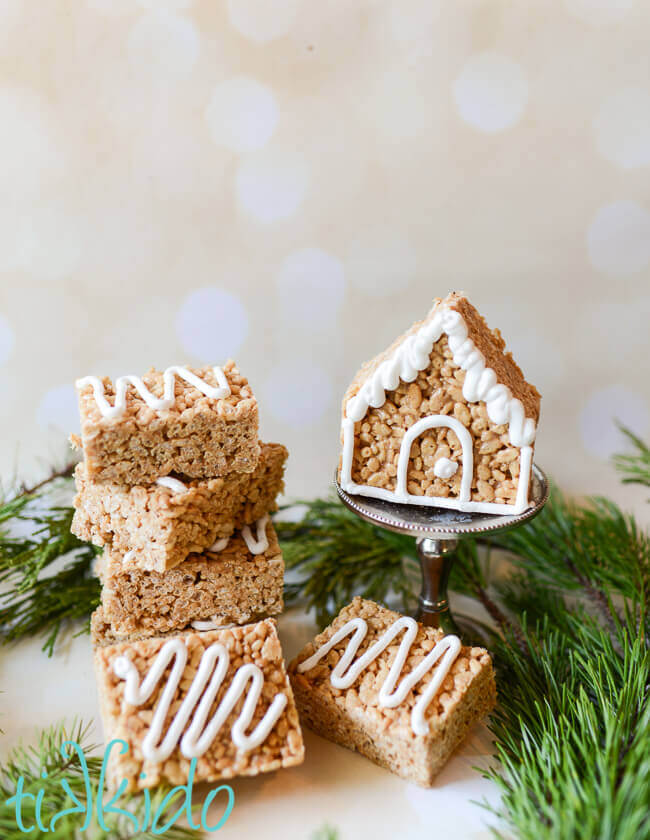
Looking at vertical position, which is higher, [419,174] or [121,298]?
[419,174]

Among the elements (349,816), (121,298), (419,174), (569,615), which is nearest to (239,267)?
(121,298)

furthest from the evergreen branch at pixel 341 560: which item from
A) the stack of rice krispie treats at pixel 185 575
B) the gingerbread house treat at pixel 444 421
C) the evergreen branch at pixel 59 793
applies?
the evergreen branch at pixel 59 793

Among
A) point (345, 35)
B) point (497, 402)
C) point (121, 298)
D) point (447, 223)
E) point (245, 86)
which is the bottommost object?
point (497, 402)

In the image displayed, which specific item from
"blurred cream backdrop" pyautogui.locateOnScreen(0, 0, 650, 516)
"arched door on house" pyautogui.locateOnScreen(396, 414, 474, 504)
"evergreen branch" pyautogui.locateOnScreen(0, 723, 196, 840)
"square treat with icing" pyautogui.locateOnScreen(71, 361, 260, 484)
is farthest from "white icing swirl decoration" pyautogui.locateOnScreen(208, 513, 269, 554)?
"blurred cream backdrop" pyautogui.locateOnScreen(0, 0, 650, 516)

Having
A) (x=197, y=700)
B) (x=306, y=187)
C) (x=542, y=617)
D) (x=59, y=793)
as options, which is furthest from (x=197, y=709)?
(x=306, y=187)

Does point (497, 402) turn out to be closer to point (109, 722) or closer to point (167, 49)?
point (109, 722)

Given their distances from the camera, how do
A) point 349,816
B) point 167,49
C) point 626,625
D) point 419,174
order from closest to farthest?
1. point 349,816
2. point 626,625
3. point 167,49
4. point 419,174

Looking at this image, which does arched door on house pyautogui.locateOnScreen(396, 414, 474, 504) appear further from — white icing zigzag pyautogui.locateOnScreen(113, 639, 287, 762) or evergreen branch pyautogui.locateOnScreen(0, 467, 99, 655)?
evergreen branch pyautogui.locateOnScreen(0, 467, 99, 655)

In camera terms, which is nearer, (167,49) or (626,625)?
(626,625)
